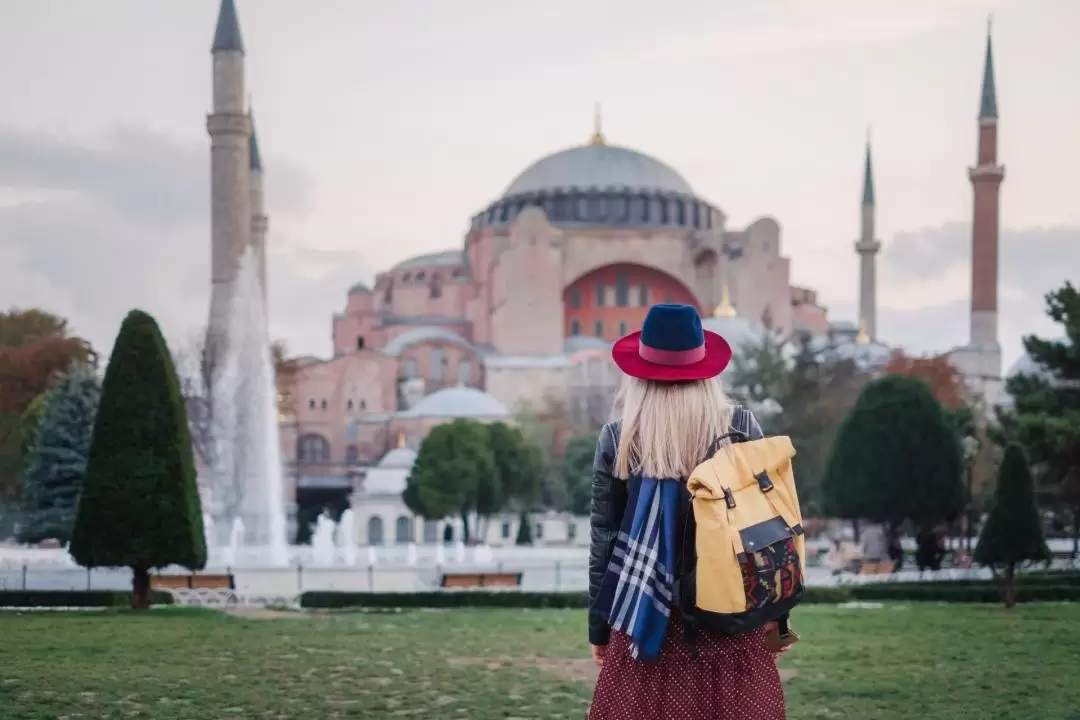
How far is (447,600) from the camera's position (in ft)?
46.2

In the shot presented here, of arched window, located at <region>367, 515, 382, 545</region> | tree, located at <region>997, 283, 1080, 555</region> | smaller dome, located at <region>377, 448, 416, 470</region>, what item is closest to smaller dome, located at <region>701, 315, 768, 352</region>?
smaller dome, located at <region>377, 448, 416, 470</region>

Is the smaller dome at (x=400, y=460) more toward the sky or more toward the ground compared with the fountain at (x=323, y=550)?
more toward the sky

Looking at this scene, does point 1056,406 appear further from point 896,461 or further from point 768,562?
point 768,562

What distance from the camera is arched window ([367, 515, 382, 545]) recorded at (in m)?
39.1

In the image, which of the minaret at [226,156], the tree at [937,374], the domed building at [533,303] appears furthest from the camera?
the domed building at [533,303]

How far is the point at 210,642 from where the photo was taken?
8789 mm

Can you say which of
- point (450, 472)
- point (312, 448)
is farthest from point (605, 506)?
point (312, 448)

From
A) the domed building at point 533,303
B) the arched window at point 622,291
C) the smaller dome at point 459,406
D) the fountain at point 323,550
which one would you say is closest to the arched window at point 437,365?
the domed building at point 533,303

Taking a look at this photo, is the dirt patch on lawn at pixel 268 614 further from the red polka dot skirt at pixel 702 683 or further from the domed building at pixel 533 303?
the domed building at pixel 533 303

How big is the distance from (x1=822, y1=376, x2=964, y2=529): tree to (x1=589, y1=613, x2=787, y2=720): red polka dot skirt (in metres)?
18.9

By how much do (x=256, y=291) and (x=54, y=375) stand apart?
7.93 m

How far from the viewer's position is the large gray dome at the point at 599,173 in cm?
6384

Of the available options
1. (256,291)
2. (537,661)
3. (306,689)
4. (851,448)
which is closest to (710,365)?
(306,689)

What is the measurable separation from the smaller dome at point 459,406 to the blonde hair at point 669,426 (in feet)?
142
